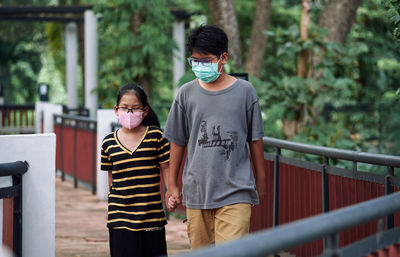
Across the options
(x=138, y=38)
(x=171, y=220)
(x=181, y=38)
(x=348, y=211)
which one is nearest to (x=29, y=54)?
(x=181, y=38)

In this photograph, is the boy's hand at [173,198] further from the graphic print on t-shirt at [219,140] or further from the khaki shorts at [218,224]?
the graphic print on t-shirt at [219,140]

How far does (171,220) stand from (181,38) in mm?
7849

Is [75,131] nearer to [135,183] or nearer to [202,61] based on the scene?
[135,183]

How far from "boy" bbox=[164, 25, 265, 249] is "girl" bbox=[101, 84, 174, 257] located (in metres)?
0.31

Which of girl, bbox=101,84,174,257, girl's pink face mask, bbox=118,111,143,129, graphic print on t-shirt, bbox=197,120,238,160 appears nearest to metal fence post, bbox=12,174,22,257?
girl, bbox=101,84,174,257

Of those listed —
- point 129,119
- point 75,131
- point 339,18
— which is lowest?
point 75,131

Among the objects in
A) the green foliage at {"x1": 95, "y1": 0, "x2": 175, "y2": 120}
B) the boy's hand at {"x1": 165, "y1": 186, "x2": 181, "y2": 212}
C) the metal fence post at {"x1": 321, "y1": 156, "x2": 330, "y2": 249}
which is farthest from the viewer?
the green foliage at {"x1": 95, "y1": 0, "x2": 175, "y2": 120}

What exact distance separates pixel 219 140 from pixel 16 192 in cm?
129

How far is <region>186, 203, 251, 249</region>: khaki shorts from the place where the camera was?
3.82 metres

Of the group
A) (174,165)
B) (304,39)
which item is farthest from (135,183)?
(304,39)

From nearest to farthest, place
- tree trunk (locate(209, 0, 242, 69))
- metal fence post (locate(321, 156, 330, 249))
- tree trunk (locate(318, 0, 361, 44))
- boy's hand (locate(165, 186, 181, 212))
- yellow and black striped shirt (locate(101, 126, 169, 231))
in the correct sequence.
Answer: boy's hand (locate(165, 186, 181, 212))
yellow and black striped shirt (locate(101, 126, 169, 231))
metal fence post (locate(321, 156, 330, 249))
tree trunk (locate(318, 0, 361, 44))
tree trunk (locate(209, 0, 242, 69))

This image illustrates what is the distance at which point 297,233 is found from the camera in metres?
1.95

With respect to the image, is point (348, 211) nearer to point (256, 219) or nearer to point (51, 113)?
point (256, 219)

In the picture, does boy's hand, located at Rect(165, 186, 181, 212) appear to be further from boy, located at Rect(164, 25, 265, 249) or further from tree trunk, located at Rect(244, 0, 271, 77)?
tree trunk, located at Rect(244, 0, 271, 77)
